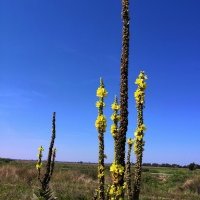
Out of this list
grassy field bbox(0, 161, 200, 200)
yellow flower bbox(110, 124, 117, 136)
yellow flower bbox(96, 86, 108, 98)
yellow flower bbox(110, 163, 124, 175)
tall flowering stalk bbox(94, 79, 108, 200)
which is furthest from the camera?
grassy field bbox(0, 161, 200, 200)

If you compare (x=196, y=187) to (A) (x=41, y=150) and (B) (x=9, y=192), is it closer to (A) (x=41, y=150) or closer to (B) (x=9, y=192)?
(B) (x=9, y=192)

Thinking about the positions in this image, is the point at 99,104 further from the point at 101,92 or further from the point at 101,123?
the point at 101,123

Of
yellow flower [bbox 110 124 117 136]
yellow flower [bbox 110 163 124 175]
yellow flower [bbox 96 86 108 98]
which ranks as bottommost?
yellow flower [bbox 110 163 124 175]

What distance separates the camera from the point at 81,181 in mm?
36344

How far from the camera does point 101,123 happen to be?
9.54m

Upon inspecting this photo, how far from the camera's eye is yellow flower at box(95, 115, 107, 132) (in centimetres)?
953

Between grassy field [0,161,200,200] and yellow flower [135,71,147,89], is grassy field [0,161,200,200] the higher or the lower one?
the lower one

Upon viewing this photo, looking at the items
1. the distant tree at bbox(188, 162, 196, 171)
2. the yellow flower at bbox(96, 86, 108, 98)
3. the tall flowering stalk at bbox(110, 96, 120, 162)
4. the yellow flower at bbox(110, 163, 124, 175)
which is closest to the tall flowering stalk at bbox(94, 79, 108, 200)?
the yellow flower at bbox(96, 86, 108, 98)

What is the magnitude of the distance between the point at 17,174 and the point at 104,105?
90.0ft

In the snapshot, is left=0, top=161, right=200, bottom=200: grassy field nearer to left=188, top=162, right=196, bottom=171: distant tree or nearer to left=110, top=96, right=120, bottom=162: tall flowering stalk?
left=110, top=96, right=120, bottom=162: tall flowering stalk

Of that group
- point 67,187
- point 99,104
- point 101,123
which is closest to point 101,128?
point 101,123

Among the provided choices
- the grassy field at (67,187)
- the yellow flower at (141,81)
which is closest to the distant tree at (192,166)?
the grassy field at (67,187)

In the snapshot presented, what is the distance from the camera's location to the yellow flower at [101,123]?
9.53 metres

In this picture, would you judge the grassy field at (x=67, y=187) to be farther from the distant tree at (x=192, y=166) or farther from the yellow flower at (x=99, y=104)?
the distant tree at (x=192, y=166)
